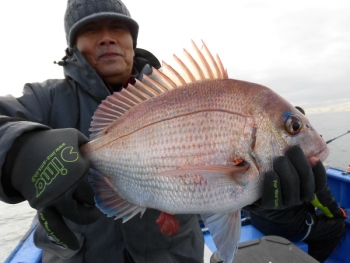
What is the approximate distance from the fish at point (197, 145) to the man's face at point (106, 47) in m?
0.67

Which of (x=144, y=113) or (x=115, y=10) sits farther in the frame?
(x=115, y=10)

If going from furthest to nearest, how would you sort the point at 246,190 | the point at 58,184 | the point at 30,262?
the point at 30,262
the point at 246,190
the point at 58,184

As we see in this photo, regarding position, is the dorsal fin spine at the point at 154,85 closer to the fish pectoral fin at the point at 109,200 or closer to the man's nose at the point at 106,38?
the fish pectoral fin at the point at 109,200

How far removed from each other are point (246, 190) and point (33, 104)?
139cm

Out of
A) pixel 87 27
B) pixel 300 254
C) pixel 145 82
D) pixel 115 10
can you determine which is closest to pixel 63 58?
pixel 87 27

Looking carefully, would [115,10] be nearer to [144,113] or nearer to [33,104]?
[33,104]

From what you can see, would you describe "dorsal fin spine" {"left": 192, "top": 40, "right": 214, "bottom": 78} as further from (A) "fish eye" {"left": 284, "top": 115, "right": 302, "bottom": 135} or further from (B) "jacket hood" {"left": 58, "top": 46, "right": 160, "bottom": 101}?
(B) "jacket hood" {"left": 58, "top": 46, "right": 160, "bottom": 101}

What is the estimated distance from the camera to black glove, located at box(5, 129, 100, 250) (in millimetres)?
1159

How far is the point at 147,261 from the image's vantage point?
174 centimetres

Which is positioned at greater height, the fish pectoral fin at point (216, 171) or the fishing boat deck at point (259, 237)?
the fish pectoral fin at point (216, 171)

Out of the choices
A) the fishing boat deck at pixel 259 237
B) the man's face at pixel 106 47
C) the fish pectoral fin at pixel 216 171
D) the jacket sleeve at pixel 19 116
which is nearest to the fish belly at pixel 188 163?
the fish pectoral fin at pixel 216 171

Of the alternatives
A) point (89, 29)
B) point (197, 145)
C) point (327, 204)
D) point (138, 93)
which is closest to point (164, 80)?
point (138, 93)

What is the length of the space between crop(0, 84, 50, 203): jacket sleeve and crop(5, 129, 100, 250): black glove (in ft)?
0.14

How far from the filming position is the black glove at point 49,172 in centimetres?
116
